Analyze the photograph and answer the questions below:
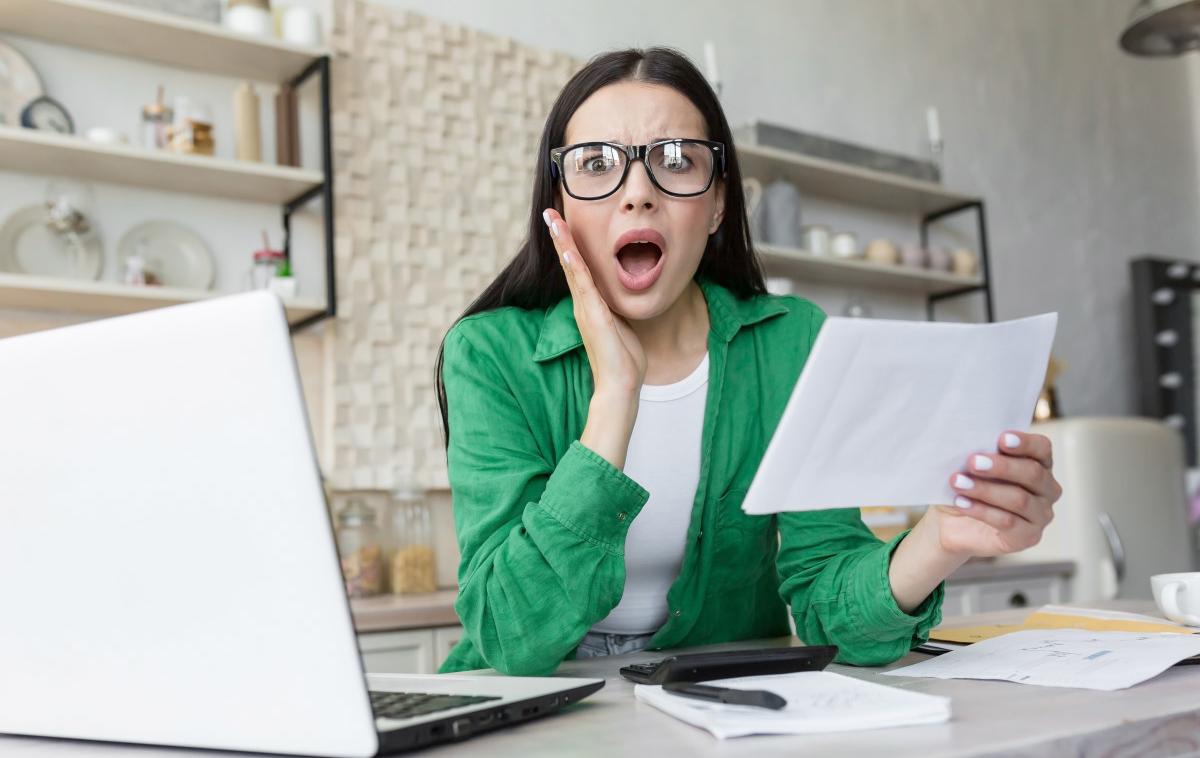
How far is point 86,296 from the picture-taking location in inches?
91.0

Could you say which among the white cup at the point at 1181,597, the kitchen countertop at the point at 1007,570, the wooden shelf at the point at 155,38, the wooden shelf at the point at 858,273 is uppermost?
the wooden shelf at the point at 155,38

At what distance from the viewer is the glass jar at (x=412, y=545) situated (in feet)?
8.51

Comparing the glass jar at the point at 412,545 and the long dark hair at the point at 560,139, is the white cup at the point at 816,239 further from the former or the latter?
the long dark hair at the point at 560,139

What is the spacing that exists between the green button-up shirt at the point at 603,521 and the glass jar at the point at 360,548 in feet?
4.45

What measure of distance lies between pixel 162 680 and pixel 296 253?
223 centimetres

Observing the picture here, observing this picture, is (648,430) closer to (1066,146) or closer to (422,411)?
(422,411)

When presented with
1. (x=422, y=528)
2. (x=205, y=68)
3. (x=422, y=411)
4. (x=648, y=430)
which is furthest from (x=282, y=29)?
(x=648, y=430)

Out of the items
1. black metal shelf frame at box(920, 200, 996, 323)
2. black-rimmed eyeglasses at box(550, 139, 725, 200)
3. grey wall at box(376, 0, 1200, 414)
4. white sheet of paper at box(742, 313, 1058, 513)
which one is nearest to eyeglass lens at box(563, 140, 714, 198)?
black-rimmed eyeglasses at box(550, 139, 725, 200)

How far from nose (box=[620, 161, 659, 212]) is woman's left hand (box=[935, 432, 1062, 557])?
48 cm

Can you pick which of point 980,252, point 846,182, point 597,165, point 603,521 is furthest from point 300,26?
point 980,252

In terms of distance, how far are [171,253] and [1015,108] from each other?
11.7 ft

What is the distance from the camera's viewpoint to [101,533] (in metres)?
0.63

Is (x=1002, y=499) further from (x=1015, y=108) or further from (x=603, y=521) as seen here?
(x=1015, y=108)

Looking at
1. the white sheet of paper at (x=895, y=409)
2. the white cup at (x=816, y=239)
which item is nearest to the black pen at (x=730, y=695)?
the white sheet of paper at (x=895, y=409)
